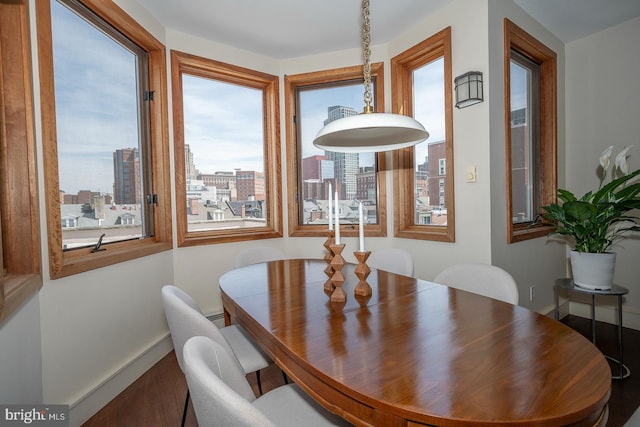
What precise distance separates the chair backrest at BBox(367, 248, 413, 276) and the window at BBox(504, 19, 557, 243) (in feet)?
3.78

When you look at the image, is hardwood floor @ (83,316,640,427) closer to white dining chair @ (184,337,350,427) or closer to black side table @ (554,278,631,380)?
black side table @ (554,278,631,380)

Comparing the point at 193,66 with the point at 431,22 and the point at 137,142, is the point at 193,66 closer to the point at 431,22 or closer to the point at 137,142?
the point at 137,142

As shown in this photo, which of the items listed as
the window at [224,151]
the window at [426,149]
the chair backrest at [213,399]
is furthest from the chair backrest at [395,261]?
the chair backrest at [213,399]

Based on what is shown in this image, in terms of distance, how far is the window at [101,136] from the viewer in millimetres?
1662

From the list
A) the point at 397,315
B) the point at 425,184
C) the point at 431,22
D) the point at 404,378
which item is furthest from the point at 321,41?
the point at 404,378

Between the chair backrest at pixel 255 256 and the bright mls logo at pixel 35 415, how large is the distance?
1.19m

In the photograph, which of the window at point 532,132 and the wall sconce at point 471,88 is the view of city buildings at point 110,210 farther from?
the window at point 532,132

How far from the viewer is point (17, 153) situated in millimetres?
1443

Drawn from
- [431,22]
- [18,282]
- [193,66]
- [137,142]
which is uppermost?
[431,22]

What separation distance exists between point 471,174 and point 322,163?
1473 mm

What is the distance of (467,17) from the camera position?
7.62 feet

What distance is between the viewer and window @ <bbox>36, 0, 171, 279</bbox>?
1.66 meters

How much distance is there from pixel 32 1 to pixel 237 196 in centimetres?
193

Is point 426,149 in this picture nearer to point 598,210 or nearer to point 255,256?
point 598,210
